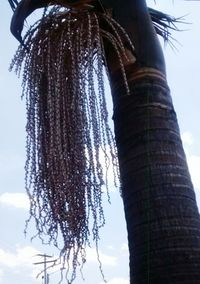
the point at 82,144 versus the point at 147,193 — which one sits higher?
the point at 82,144

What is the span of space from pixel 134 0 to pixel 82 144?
1.02 metres

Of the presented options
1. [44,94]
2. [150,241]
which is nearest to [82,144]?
[44,94]

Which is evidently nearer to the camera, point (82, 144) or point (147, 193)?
point (147, 193)

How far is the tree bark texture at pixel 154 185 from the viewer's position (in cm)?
224

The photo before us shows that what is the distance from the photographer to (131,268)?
237 centimetres

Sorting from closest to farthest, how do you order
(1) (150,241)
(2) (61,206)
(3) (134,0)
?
1. (1) (150,241)
2. (2) (61,206)
3. (3) (134,0)

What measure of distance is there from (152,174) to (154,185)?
0.06 m

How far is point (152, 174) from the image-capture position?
247 cm

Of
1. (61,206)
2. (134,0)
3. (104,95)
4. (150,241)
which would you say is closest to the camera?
(150,241)

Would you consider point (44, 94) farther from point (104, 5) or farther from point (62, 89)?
point (104, 5)

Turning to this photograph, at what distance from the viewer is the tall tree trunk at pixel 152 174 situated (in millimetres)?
2242

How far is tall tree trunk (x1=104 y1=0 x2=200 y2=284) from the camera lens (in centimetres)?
224

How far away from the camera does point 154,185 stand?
2.43 m

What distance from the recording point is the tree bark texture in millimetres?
2236
